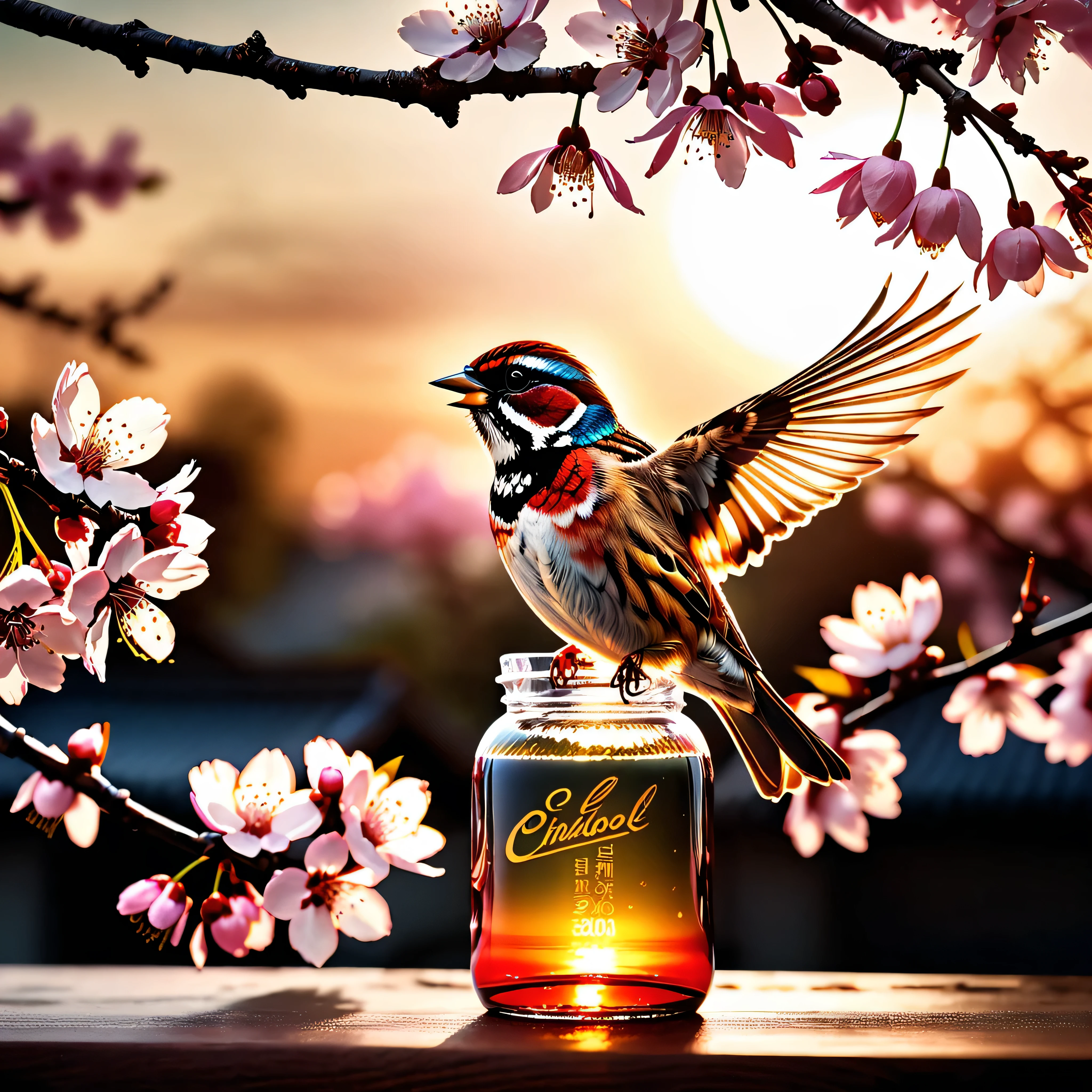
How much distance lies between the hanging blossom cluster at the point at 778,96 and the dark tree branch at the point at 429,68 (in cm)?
1

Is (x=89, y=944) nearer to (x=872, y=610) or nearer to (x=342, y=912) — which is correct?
(x=342, y=912)

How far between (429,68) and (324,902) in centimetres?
59

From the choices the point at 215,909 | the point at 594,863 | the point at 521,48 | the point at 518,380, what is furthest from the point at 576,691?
the point at 521,48

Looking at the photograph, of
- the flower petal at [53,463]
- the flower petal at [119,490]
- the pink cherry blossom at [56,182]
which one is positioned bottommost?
the flower petal at [119,490]

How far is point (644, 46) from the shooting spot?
646 mm

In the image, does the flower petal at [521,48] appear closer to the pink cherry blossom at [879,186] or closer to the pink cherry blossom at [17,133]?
the pink cherry blossom at [879,186]

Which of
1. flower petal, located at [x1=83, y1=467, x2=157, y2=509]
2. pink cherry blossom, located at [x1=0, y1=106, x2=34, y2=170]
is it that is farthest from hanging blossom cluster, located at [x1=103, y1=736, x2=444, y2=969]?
pink cherry blossom, located at [x1=0, y1=106, x2=34, y2=170]

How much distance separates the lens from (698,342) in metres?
1.07

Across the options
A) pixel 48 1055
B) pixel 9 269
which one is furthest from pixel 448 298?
pixel 48 1055

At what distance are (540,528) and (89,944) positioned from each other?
745mm

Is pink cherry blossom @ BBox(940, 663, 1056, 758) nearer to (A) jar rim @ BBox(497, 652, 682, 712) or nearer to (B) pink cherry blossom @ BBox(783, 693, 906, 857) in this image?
(B) pink cherry blossom @ BBox(783, 693, 906, 857)

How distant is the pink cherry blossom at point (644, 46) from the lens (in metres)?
0.63

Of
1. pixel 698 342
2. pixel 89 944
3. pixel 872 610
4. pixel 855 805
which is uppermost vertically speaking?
pixel 698 342

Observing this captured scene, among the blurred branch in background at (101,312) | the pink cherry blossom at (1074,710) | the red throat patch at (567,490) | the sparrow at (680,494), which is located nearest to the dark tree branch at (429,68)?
the sparrow at (680,494)
